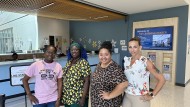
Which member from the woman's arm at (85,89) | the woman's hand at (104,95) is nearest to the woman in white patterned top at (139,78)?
the woman's hand at (104,95)

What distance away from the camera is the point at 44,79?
1.79 meters

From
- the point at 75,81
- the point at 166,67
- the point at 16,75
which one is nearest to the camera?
the point at 75,81

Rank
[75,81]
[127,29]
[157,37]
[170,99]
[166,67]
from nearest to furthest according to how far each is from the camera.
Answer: [75,81], [170,99], [166,67], [157,37], [127,29]

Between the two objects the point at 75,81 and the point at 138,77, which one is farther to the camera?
the point at 75,81

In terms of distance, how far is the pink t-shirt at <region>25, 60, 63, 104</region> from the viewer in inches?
70.7

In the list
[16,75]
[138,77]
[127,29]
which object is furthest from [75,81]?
[127,29]

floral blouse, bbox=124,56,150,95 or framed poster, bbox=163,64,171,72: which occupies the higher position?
floral blouse, bbox=124,56,150,95

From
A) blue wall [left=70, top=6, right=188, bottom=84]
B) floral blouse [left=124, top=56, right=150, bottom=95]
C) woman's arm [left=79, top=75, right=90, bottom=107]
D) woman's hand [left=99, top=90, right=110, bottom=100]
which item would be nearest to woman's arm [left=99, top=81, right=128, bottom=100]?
woman's hand [left=99, top=90, right=110, bottom=100]

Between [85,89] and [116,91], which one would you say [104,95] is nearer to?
[116,91]

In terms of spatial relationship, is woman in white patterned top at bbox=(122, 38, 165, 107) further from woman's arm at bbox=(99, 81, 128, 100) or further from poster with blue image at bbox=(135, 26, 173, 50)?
poster with blue image at bbox=(135, 26, 173, 50)

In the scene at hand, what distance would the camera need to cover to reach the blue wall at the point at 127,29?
5168mm

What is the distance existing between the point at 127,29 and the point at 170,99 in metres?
3.47

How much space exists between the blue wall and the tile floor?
76 cm

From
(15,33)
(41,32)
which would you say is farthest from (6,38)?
(41,32)
